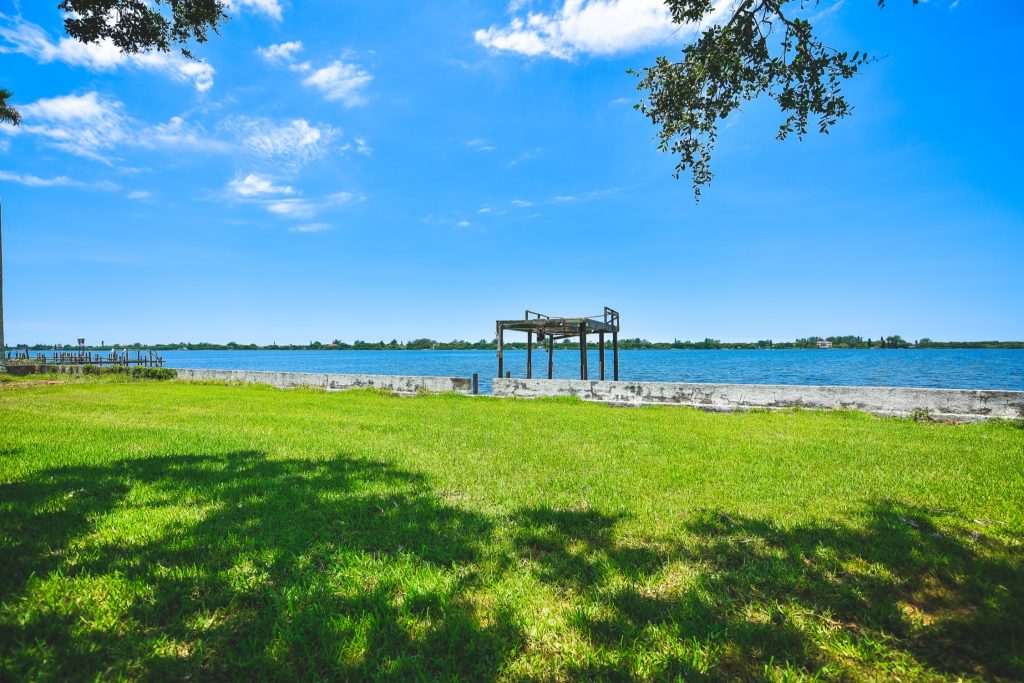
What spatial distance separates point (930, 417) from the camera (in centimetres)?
1079

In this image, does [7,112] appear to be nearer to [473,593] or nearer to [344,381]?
[344,381]

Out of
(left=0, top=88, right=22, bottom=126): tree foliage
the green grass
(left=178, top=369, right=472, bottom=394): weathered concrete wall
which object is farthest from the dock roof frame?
(left=0, top=88, right=22, bottom=126): tree foliage

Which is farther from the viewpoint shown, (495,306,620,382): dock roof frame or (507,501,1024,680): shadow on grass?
(495,306,620,382): dock roof frame

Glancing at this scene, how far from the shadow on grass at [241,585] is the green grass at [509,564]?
17 millimetres

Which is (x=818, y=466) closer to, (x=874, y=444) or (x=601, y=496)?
(x=874, y=444)

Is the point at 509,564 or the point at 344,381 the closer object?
the point at 509,564

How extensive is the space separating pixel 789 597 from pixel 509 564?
1.99m

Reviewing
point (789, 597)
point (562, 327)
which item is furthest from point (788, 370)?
point (789, 597)

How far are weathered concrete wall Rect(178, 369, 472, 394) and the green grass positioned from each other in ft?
34.8

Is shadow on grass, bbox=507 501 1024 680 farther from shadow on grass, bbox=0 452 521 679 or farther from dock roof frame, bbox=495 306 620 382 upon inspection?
dock roof frame, bbox=495 306 620 382

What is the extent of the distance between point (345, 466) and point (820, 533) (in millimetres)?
5777

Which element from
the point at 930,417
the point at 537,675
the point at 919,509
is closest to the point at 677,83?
the point at 919,509

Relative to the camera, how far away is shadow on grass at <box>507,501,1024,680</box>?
8.04ft

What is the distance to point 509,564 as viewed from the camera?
3.51 metres
